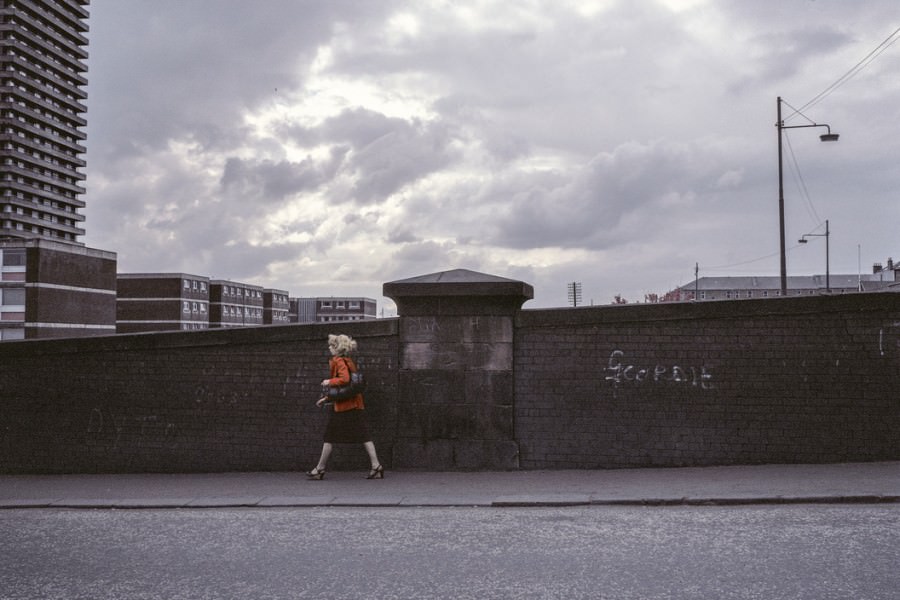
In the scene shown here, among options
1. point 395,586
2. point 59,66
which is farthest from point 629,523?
point 59,66

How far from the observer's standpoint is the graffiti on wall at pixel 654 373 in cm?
1034

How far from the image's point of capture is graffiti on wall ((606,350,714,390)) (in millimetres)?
10344

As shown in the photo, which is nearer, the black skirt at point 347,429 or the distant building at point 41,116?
the black skirt at point 347,429

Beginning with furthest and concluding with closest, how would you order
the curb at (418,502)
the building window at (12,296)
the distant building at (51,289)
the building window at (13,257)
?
the building window at (13,257), the building window at (12,296), the distant building at (51,289), the curb at (418,502)

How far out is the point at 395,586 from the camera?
5.38 m

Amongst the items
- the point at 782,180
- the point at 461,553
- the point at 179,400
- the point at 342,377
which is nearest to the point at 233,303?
the point at 782,180

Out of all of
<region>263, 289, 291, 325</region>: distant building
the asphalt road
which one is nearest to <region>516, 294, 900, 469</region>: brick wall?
the asphalt road

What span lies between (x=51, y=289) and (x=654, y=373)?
8048cm

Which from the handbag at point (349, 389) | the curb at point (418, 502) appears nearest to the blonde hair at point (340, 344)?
the handbag at point (349, 389)

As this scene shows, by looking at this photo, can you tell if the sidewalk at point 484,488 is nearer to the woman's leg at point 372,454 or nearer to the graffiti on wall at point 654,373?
the woman's leg at point 372,454

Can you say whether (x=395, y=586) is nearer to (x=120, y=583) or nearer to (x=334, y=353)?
(x=120, y=583)

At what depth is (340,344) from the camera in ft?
33.1

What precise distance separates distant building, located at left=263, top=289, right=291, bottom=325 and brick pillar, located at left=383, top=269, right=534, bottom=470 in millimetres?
130242

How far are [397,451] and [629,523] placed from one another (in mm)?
4071
